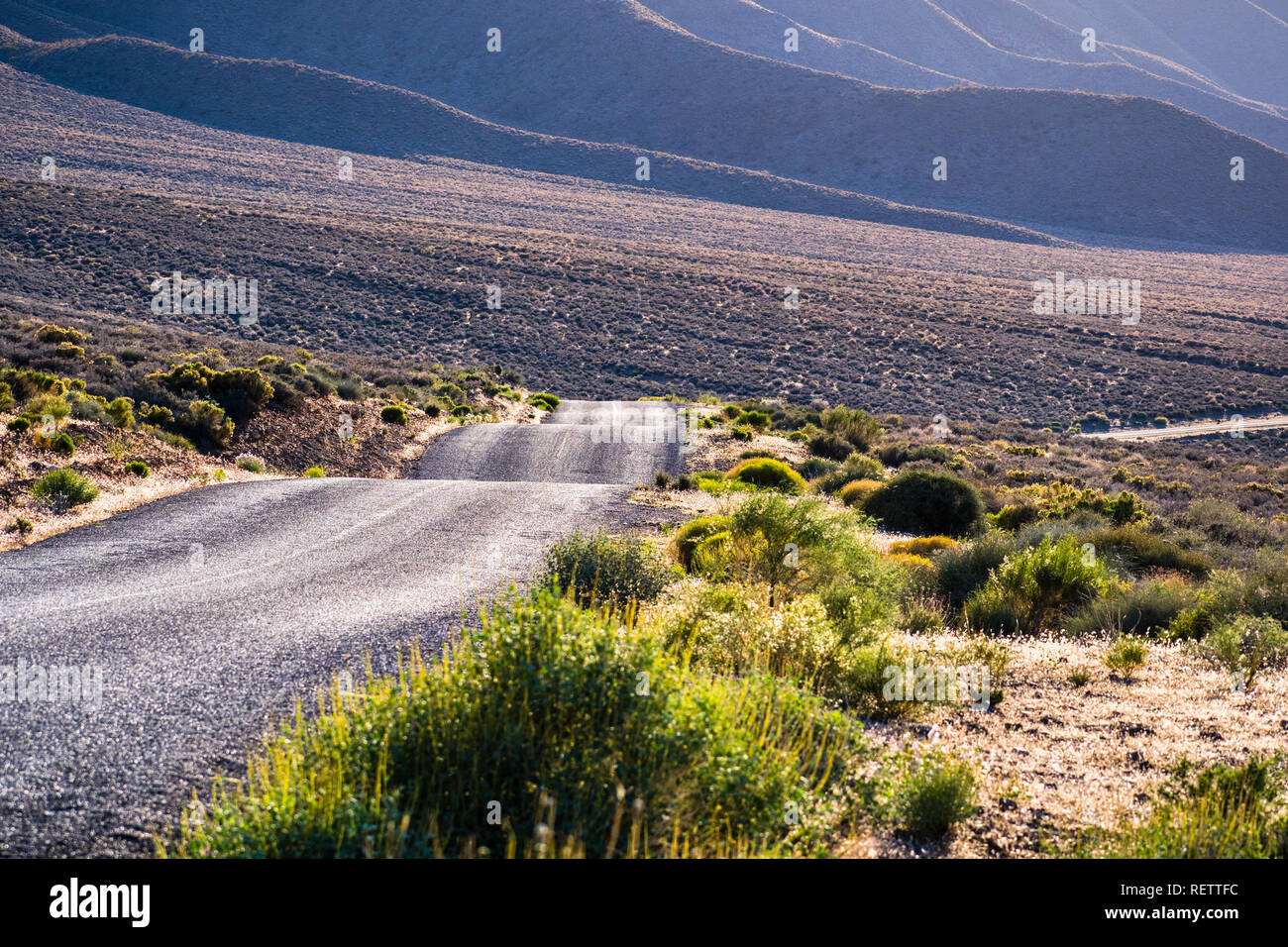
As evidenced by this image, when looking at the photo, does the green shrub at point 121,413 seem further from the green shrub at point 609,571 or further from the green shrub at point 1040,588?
the green shrub at point 1040,588

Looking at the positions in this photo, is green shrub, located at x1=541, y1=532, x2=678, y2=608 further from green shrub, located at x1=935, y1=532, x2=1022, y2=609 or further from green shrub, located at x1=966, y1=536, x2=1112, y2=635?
green shrub, located at x1=935, y1=532, x2=1022, y2=609

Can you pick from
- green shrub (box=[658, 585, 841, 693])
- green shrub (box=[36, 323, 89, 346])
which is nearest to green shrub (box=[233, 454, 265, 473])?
green shrub (box=[36, 323, 89, 346])

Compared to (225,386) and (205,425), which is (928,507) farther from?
(225,386)

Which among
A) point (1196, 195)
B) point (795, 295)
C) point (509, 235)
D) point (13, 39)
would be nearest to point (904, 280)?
point (795, 295)

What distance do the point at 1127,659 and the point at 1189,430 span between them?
130ft

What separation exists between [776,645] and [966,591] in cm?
578

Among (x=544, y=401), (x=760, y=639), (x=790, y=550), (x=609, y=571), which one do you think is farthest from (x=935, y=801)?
(x=544, y=401)

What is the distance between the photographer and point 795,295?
58.5m

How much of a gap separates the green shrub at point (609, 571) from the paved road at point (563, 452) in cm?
1013

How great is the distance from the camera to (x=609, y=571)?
9.07 meters

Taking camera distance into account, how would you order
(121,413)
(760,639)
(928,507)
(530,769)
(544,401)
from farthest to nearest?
(544,401)
(928,507)
(121,413)
(760,639)
(530,769)

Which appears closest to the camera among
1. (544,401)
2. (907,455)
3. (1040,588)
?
(1040,588)

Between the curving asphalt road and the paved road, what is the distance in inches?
160

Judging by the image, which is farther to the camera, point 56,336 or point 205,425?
point 56,336
